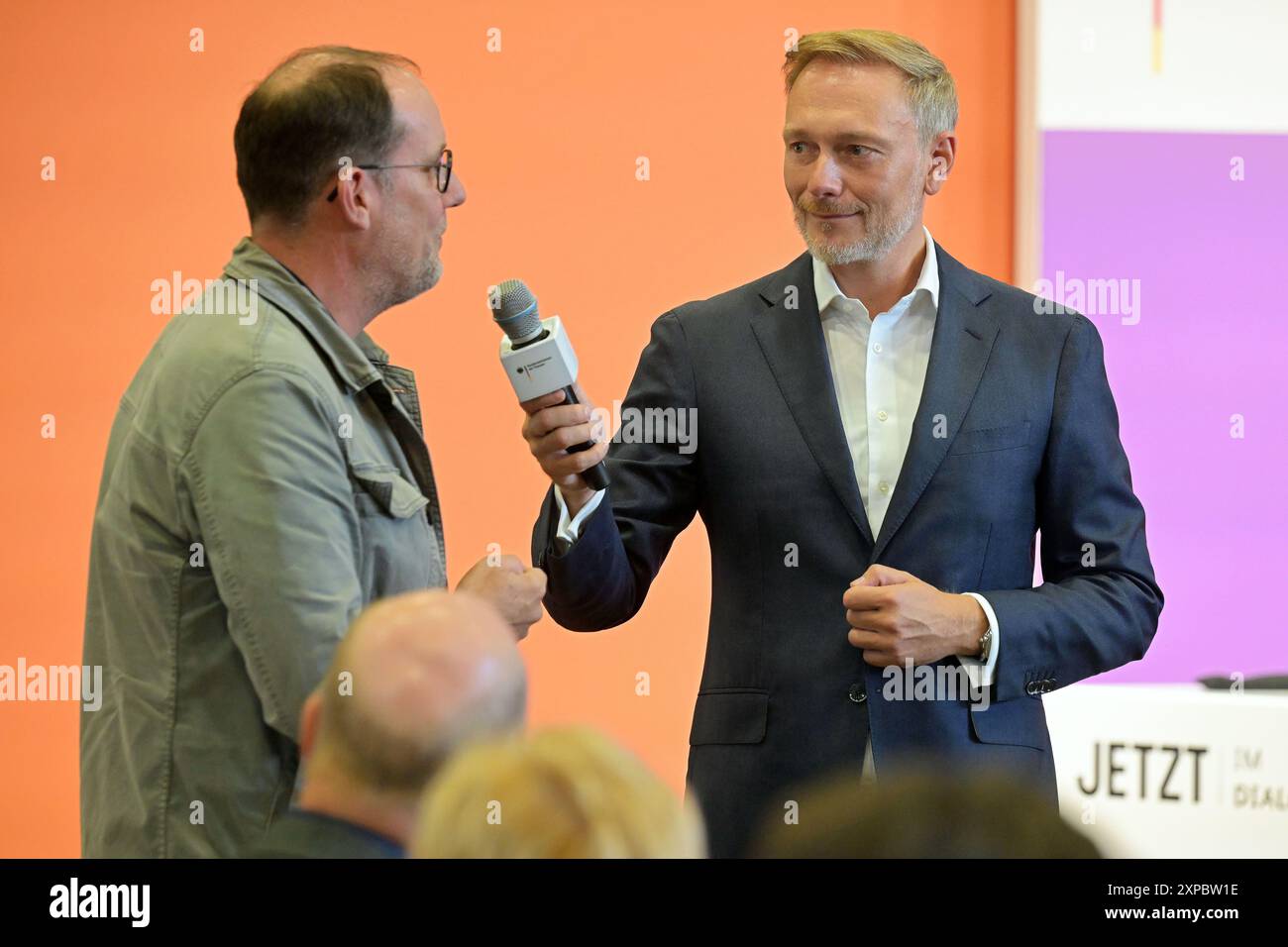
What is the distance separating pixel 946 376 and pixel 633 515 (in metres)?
0.49

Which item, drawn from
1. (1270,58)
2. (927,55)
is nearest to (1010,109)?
(1270,58)

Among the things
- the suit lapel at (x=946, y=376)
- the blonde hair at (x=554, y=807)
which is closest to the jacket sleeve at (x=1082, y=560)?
the suit lapel at (x=946, y=376)

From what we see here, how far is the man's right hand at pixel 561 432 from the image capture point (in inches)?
75.3

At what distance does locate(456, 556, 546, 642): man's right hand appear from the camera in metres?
1.85

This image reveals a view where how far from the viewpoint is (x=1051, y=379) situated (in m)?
2.28

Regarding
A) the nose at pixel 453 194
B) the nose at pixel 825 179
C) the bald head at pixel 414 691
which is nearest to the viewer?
the bald head at pixel 414 691

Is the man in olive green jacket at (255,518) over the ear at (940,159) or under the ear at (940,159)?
under

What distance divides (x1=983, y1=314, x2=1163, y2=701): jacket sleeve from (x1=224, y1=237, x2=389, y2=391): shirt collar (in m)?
0.90

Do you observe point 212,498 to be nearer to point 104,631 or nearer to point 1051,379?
point 104,631

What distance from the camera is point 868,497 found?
222 cm

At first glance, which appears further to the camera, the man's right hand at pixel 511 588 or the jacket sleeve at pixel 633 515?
the jacket sleeve at pixel 633 515

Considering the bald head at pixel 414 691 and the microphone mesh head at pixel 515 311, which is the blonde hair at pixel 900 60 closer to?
the microphone mesh head at pixel 515 311

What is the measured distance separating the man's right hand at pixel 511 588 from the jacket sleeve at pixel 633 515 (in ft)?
0.75
